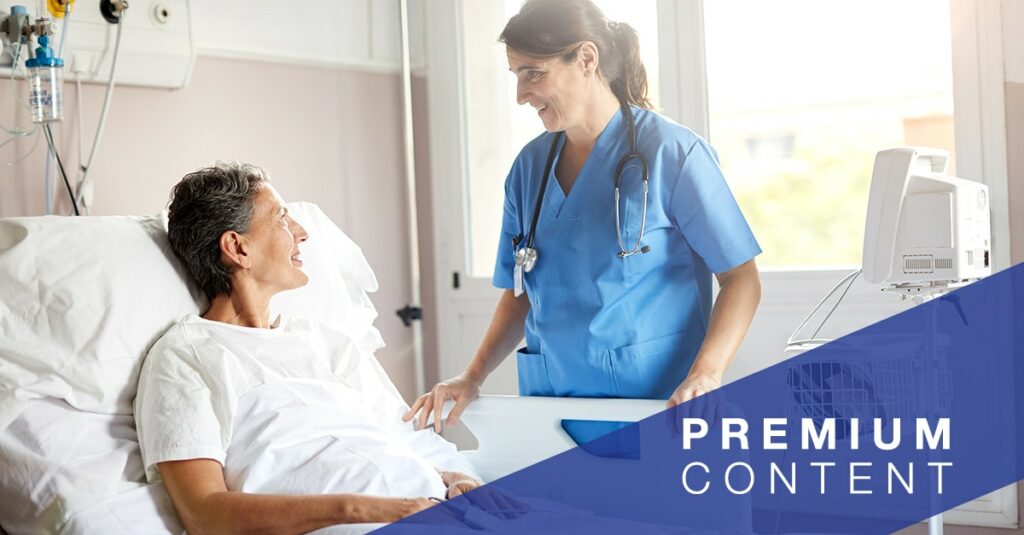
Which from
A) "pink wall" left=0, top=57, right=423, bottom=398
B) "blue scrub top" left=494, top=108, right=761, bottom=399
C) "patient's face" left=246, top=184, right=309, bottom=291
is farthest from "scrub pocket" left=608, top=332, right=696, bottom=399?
"pink wall" left=0, top=57, right=423, bottom=398

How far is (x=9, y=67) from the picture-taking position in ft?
6.81

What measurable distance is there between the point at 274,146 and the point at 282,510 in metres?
1.53

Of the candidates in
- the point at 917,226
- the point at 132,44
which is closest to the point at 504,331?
the point at 917,226

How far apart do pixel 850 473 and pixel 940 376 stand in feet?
2.46

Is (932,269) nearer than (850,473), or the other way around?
(932,269)

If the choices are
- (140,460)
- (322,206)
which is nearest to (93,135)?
(322,206)

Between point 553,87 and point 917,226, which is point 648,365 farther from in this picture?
point 917,226

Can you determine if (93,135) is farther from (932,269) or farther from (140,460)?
(932,269)

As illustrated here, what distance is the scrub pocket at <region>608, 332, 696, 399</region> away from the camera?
1.74m

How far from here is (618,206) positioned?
1731 millimetres

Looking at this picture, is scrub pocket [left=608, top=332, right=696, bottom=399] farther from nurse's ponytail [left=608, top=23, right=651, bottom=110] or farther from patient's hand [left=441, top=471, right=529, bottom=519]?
nurse's ponytail [left=608, top=23, right=651, bottom=110]

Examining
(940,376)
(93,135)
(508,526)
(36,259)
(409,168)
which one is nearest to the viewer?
(508,526)

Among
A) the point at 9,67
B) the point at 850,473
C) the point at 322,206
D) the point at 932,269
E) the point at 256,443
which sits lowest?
the point at 850,473

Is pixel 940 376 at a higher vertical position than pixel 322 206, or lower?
lower
